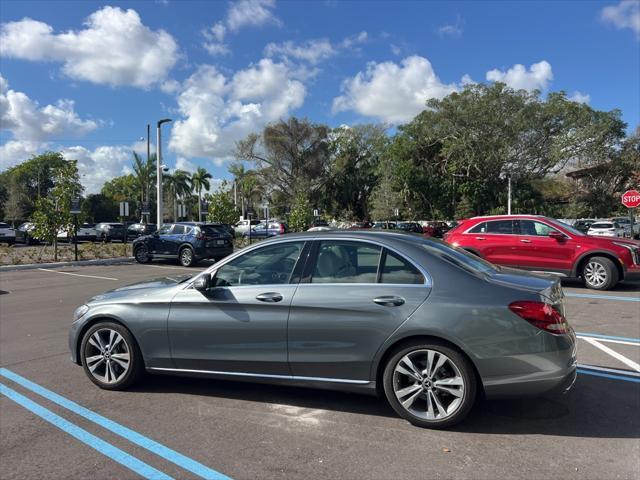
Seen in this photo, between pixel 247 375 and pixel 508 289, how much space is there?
7.50 feet

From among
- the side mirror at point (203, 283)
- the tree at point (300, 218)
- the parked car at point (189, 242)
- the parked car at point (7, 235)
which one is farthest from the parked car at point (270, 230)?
the side mirror at point (203, 283)

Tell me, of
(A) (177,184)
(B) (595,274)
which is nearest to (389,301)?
(B) (595,274)

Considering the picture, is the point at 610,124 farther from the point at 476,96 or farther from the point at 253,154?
the point at 253,154

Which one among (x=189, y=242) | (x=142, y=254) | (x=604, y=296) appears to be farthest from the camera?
(x=142, y=254)

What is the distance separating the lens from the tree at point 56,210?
19.3 meters

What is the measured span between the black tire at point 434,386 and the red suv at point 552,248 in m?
8.53

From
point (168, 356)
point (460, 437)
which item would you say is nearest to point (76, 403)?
point (168, 356)

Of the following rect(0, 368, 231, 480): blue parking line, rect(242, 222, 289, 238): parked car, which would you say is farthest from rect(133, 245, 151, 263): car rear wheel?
rect(242, 222, 289, 238): parked car

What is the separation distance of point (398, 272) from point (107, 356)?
2.91m

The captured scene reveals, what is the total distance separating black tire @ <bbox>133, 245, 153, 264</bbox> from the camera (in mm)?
19266

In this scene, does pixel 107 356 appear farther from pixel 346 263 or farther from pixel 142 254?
pixel 142 254

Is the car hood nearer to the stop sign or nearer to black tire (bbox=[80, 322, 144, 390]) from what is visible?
black tire (bbox=[80, 322, 144, 390])

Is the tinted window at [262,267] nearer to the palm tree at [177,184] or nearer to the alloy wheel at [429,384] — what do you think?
the alloy wheel at [429,384]

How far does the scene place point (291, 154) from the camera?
5528 centimetres
